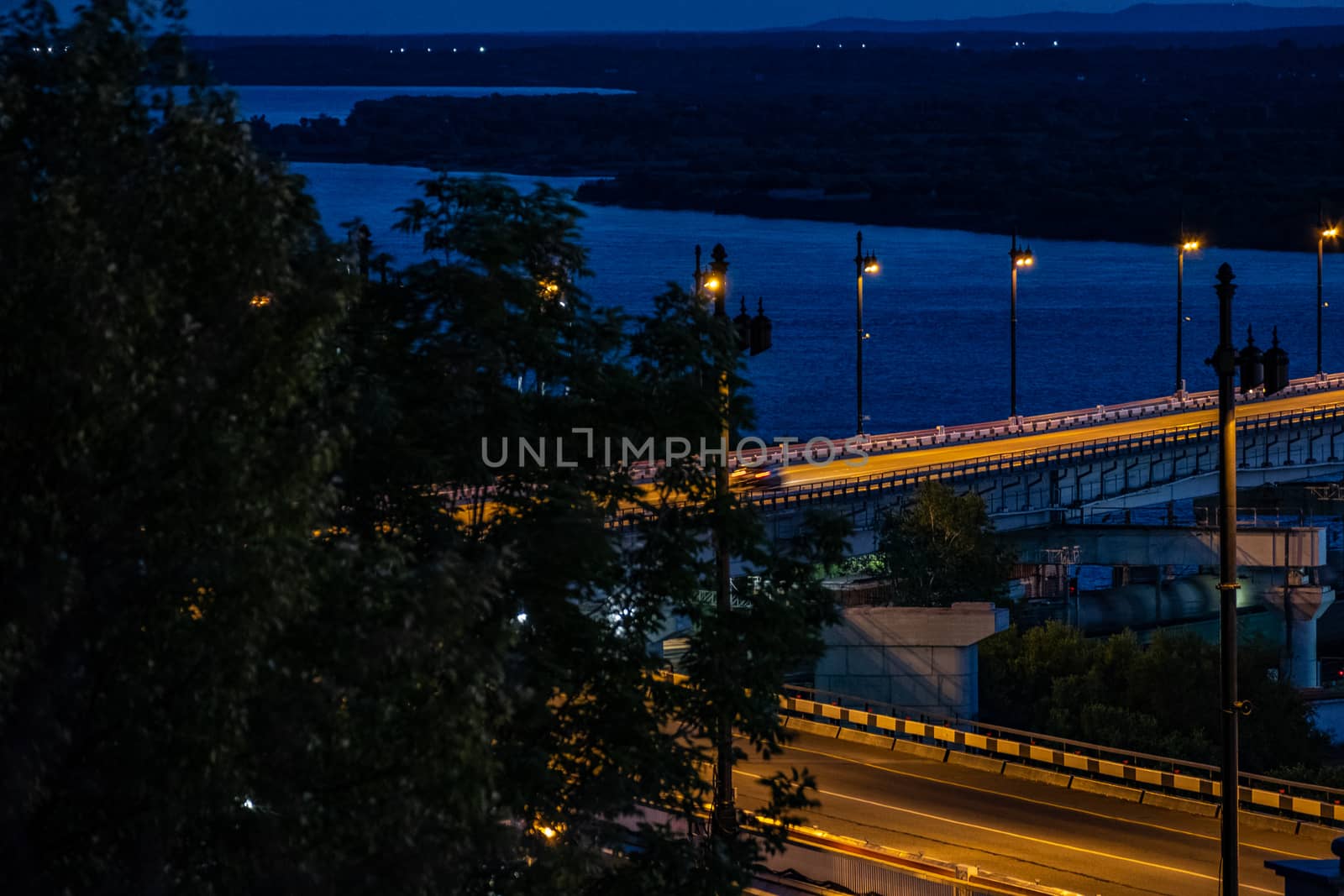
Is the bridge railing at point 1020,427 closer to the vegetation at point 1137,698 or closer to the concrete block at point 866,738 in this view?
the vegetation at point 1137,698

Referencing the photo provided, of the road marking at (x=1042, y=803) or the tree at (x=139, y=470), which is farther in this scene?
the road marking at (x=1042, y=803)

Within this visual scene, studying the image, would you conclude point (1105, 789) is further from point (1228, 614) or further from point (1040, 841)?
point (1228, 614)

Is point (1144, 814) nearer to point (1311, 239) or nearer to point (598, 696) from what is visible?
point (598, 696)

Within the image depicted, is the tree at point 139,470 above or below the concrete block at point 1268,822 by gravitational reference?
above

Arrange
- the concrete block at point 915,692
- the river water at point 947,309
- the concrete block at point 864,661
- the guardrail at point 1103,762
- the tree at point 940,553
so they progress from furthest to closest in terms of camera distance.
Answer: the river water at point 947,309, the tree at point 940,553, the concrete block at point 864,661, the concrete block at point 915,692, the guardrail at point 1103,762

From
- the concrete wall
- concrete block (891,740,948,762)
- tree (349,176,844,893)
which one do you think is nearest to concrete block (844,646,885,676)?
the concrete wall

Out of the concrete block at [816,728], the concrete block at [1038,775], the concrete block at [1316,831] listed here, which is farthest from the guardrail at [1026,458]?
the concrete block at [1316,831]
